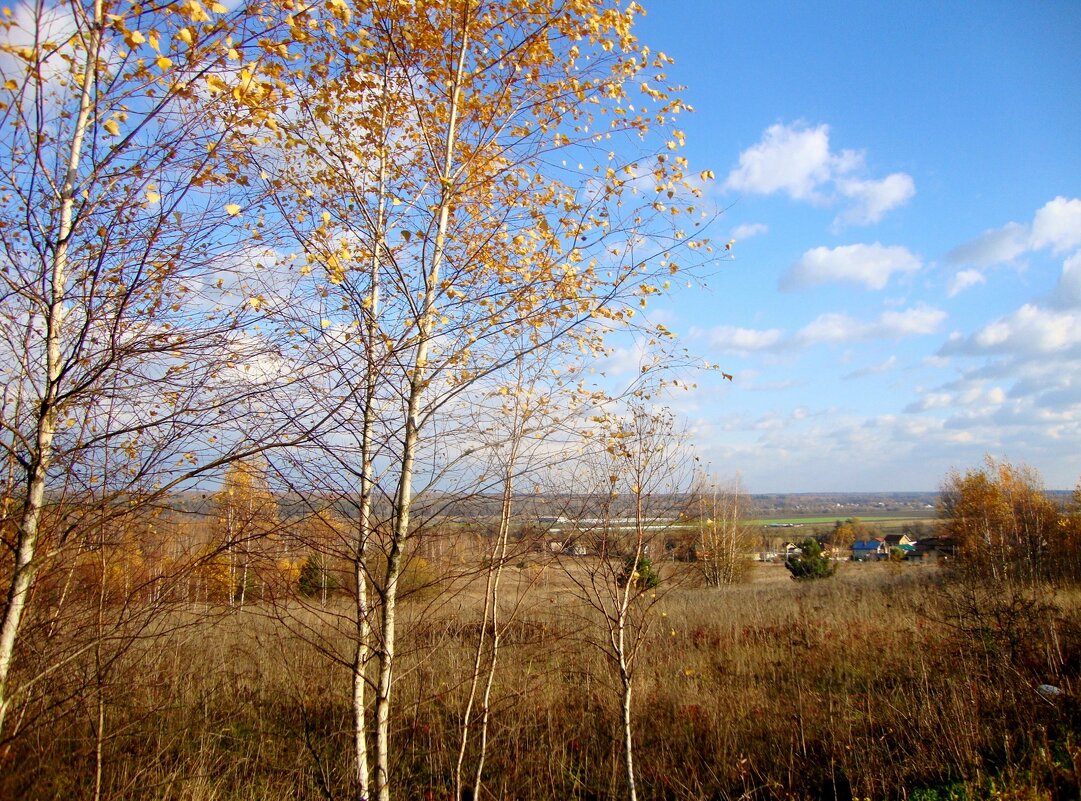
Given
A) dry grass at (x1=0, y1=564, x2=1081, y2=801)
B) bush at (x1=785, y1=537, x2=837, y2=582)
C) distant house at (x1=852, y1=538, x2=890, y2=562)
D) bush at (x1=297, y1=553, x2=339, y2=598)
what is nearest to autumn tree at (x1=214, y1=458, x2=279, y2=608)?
bush at (x1=297, y1=553, x2=339, y2=598)

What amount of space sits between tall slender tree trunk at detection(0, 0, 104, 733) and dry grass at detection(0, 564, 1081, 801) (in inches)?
21.4

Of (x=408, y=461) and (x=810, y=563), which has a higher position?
(x=408, y=461)

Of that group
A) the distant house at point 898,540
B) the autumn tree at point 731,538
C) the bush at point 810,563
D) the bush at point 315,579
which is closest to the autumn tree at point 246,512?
the bush at point 315,579

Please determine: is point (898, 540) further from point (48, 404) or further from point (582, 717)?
point (48, 404)

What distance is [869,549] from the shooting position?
5328cm

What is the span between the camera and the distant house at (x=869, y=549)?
4632cm

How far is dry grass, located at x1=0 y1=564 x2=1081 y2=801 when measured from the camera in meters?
4.40

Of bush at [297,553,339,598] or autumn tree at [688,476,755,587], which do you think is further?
autumn tree at [688,476,755,587]

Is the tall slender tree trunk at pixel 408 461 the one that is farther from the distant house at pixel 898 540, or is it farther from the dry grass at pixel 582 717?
the distant house at pixel 898 540


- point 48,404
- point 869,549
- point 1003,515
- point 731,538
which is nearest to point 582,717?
point 48,404

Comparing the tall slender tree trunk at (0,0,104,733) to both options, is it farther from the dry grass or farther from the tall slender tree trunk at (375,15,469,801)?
the tall slender tree trunk at (375,15,469,801)

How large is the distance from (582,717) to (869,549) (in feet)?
182

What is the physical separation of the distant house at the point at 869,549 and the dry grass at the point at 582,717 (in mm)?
41745

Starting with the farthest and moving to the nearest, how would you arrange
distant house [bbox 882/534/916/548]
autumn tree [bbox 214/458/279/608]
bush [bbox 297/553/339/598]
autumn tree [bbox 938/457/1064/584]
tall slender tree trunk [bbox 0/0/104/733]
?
distant house [bbox 882/534/916/548] → autumn tree [bbox 938/457/1064/584] → bush [bbox 297/553/339/598] → autumn tree [bbox 214/458/279/608] → tall slender tree trunk [bbox 0/0/104/733]
